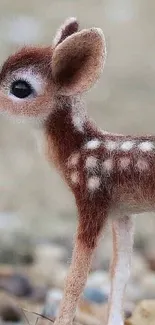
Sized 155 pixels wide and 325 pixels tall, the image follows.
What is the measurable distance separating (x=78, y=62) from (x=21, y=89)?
0.14 metres

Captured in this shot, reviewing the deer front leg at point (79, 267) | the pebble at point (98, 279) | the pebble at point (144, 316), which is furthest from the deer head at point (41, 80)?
the pebble at point (98, 279)

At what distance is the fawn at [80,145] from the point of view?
214 centimetres

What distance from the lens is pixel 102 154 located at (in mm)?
2174

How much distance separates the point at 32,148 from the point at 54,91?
3.49m

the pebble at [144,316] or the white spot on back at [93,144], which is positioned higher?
the white spot on back at [93,144]

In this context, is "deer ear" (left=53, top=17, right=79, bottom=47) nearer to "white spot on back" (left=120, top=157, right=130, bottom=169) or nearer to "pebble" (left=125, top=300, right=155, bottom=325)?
"white spot on back" (left=120, top=157, right=130, bottom=169)

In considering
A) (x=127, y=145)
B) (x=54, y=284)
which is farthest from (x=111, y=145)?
(x=54, y=284)

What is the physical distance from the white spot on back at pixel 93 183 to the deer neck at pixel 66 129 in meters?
0.10

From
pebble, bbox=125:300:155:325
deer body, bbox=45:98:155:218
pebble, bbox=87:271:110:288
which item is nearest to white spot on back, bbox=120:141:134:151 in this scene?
deer body, bbox=45:98:155:218

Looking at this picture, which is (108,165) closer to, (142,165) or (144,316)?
(142,165)

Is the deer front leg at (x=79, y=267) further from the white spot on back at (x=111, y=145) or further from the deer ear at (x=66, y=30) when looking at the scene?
the deer ear at (x=66, y=30)

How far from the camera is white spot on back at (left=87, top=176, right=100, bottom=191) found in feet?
7.04

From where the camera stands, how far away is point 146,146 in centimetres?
216

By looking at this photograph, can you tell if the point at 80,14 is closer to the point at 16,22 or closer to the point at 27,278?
the point at 16,22
